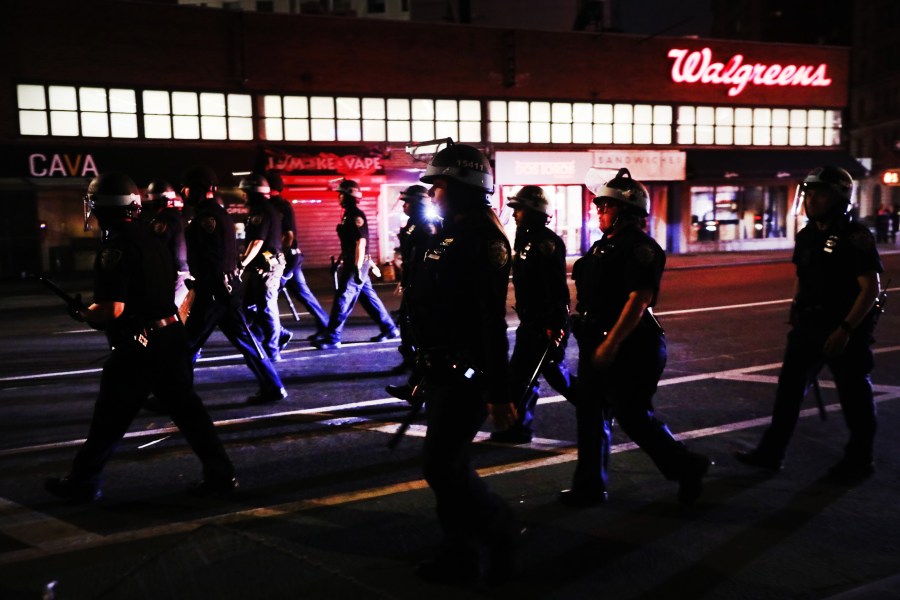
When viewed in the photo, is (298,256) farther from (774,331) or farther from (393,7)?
(393,7)

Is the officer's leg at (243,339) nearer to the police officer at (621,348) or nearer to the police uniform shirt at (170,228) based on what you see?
the police uniform shirt at (170,228)

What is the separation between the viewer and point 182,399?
16.2ft

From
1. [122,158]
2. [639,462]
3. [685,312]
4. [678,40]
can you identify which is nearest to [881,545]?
[639,462]

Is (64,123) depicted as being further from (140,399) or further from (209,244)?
(140,399)

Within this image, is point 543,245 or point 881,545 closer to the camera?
point 881,545

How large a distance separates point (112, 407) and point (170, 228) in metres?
3.77

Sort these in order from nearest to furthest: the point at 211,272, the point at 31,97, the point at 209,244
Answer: the point at 211,272 → the point at 209,244 → the point at 31,97

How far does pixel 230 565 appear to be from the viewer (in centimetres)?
394

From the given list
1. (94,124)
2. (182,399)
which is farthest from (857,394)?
(94,124)

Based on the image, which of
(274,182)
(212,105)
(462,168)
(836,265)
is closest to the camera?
(462,168)

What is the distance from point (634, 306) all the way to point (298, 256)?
278 inches

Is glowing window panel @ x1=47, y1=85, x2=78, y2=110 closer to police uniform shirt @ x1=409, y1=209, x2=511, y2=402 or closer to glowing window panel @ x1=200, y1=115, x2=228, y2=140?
glowing window panel @ x1=200, y1=115, x2=228, y2=140

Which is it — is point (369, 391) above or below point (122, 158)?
below

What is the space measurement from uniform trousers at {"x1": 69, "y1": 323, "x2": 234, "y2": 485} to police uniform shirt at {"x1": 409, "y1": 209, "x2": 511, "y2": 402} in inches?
77.1
